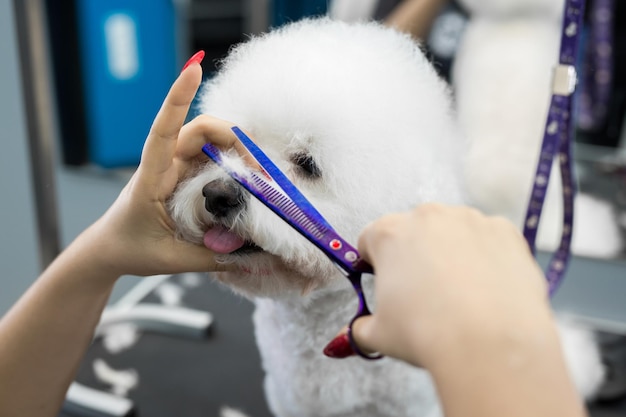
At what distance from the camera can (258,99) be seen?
0.52 metres

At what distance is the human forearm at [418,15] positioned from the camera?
0.85m

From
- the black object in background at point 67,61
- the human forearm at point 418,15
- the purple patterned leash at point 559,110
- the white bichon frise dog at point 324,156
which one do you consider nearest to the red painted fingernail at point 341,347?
the white bichon frise dog at point 324,156

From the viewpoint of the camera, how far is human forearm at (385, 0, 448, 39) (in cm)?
85

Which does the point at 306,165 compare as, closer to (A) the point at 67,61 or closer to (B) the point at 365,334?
(B) the point at 365,334

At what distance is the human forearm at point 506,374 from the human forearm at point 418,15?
0.68 metres

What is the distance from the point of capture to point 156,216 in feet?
1.47

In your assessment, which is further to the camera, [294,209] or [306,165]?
[306,165]

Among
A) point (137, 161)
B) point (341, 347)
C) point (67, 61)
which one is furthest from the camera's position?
point (67, 61)

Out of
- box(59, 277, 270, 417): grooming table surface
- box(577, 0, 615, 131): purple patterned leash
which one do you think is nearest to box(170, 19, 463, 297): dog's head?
box(59, 277, 270, 417): grooming table surface

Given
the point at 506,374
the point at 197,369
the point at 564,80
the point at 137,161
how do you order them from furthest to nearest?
the point at 197,369 < the point at 137,161 < the point at 564,80 < the point at 506,374

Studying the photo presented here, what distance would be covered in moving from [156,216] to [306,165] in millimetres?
158

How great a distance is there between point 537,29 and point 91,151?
3.46 feet

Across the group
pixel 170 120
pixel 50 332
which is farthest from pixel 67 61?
pixel 170 120

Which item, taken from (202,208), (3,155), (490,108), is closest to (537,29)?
(490,108)
